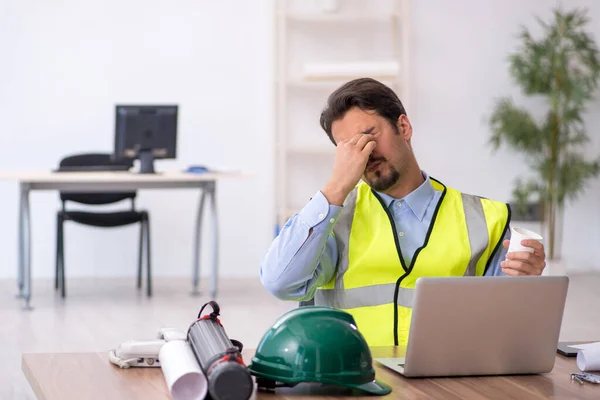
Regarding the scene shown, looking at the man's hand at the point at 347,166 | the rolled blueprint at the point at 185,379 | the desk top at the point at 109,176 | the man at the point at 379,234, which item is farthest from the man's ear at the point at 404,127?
the desk top at the point at 109,176

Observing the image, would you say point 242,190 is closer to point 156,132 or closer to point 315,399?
point 156,132

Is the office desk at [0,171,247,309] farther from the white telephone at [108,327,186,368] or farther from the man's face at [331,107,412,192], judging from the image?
the white telephone at [108,327,186,368]

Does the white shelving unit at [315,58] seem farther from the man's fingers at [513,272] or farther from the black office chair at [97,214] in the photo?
the man's fingers at [513,272]

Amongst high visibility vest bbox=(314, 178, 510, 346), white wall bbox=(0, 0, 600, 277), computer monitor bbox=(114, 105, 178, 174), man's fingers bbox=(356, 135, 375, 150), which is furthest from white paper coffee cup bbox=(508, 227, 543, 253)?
white wall bbox=(0, 0, 600, 277)

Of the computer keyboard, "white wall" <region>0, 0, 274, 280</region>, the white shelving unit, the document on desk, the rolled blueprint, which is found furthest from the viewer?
the white shelving unit

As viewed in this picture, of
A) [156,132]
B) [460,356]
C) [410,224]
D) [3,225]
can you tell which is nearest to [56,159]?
[3,225]

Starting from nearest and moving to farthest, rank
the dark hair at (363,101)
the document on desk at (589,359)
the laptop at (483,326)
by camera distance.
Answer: the laptop at (483,326), the document on desk at (589,359), the dark hair at (363,101)

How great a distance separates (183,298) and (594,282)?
9.21ft

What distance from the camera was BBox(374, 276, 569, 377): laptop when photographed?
4.76 feet

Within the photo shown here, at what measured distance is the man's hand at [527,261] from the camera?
1.67m

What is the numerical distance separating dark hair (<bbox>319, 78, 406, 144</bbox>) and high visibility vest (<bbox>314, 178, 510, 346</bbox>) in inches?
7.0

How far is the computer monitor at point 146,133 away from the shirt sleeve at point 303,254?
11.9 feet

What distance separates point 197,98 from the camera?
6.51m

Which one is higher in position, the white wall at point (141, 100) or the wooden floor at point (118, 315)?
the white wall at point (141, 100)
